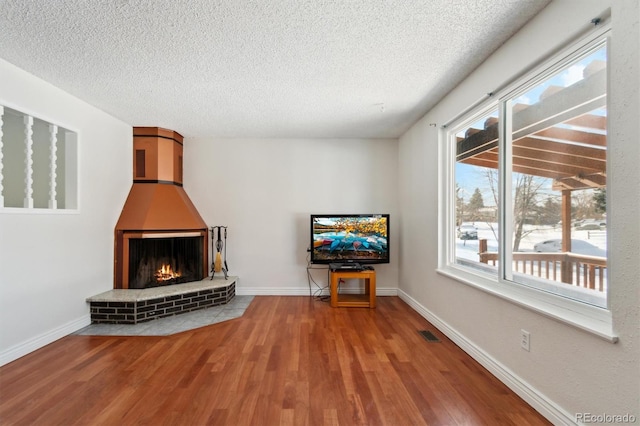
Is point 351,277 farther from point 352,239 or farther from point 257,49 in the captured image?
point 257,49

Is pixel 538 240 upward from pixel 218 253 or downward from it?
upward

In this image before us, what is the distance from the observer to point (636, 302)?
3.82 ft

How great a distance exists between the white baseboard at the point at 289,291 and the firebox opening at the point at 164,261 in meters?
0.69

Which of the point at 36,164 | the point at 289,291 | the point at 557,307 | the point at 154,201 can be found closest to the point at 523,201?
the point at 557,307

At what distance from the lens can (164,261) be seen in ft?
12.2

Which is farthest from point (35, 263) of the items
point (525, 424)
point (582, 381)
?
point (582, 381)

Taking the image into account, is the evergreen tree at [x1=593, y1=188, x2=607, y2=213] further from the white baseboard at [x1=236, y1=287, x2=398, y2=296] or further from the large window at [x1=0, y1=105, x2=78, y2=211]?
the large window at [x1=0, y1=105, x2=78, y2=211]

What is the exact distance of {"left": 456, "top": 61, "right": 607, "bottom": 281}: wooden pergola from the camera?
1449 millimetres

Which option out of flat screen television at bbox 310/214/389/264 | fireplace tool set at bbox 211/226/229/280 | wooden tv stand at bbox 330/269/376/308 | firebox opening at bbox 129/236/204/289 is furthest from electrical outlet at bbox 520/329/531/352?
firebox opening at bbox 129/236/204/289

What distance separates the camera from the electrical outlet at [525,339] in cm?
172

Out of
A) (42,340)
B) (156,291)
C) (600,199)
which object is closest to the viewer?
(600,199)

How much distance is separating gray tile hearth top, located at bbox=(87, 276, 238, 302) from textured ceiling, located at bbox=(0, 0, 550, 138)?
212 centimetres

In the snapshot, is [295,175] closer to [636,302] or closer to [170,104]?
[170,104]

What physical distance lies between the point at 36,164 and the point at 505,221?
426 centimetres
